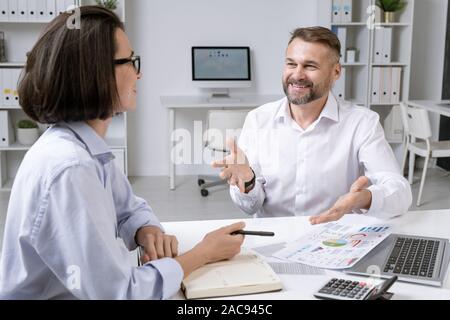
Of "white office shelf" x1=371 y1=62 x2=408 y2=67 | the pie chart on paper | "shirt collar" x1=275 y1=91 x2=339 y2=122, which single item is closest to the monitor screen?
"white office shelf" x1=371 y1=62 x2=408 y2=67

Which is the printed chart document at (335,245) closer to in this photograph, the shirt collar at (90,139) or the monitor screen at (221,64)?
the shirt collar at (90,139)

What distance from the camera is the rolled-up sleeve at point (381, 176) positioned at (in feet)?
5.61

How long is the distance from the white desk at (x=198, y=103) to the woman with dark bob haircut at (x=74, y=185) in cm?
330

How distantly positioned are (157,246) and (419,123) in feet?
10.9

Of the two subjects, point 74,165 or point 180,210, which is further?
point 180,210

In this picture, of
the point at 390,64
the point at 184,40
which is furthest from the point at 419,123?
the point at 184,40

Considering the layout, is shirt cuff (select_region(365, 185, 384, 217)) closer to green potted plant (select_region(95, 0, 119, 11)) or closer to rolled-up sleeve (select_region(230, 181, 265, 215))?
Result: rolled-up sleeve (select_region(230, 181, 265, 215))

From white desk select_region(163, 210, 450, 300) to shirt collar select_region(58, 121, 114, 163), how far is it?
12.4 inches

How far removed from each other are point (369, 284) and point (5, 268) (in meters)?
0.70

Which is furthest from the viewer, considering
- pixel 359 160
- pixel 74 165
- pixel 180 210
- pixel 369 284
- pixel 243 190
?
pixel 180 210

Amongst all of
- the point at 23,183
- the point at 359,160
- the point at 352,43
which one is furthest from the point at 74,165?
the point at 352,43

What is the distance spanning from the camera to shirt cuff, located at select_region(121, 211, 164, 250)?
1470mm

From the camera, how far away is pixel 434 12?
5238 millimetres
